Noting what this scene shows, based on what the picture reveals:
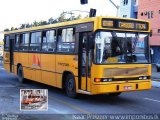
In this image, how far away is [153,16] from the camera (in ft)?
202

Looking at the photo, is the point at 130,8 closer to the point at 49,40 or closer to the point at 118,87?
the point at 49,40

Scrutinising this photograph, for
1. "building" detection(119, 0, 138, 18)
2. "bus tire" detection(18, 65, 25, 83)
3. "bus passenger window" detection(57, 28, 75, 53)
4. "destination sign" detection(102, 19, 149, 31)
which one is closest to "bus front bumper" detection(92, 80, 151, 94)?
"destination sign" detection(102, 19, 149, 31)

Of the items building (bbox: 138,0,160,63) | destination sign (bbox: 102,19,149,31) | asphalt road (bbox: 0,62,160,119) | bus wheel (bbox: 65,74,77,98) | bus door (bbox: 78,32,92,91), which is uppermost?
building (bbox: 138,0,160,63)

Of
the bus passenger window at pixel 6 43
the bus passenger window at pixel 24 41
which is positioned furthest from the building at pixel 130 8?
the bus passenger window at pixel 24 41

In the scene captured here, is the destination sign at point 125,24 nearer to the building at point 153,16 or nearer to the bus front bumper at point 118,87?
the bus front bumper at point 118,87

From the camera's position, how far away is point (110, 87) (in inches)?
530

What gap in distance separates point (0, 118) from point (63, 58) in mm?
5720

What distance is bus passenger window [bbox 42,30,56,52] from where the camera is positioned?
16797 millimetres

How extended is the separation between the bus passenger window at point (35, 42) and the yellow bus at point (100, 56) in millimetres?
1550

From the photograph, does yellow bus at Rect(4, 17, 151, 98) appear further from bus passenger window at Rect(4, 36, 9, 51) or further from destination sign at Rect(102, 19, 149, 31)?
bus passenger window at Rect(4, 36, 9, 51)

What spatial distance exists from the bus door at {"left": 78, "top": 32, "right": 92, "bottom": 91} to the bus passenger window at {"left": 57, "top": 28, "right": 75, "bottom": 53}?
1.87 ft

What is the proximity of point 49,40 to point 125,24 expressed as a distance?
14.0 feet

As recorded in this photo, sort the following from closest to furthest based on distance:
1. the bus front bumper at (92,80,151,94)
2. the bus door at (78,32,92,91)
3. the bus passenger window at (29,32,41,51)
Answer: the bus front bumper at (92,80,151,94) → the bus door at (78,32,92,91) → the bus passenger window at (29,32,41,51)

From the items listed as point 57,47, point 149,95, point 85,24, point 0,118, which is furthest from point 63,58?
point 0,118
